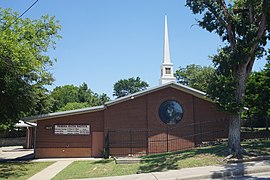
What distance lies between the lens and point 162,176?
38.6 feet

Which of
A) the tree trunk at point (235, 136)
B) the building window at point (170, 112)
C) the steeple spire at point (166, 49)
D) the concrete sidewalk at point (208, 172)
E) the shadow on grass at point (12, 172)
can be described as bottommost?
the shadow on grass at point (12, 172)

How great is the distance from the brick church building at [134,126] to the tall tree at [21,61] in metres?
2.42

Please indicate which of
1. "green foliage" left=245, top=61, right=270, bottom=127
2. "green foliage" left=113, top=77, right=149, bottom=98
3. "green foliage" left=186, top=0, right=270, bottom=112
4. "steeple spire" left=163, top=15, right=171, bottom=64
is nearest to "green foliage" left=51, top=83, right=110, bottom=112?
"green foliage" left=113, top=77, right=149, bottom=98

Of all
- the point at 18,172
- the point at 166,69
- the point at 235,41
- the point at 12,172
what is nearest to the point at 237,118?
the point at 235,41

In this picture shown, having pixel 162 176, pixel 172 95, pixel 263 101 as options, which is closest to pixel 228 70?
pixel 162 176

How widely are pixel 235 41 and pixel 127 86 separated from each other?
72.5 metres

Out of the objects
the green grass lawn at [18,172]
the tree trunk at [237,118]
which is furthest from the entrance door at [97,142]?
the tree trunk at [237,118]

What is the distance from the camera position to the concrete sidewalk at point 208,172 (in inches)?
446

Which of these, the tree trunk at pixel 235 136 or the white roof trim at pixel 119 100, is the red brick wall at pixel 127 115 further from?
the tree trunk at pixel 235 136

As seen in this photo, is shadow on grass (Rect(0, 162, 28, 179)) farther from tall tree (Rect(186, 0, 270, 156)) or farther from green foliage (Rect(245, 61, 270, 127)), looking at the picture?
green foliage (Rect(245, 61, 270, 127))

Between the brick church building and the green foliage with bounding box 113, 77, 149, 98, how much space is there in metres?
63.8

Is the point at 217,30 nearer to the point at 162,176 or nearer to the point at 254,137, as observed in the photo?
the point at 162,176

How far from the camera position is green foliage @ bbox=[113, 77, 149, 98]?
287 feet

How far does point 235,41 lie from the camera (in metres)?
15.6
